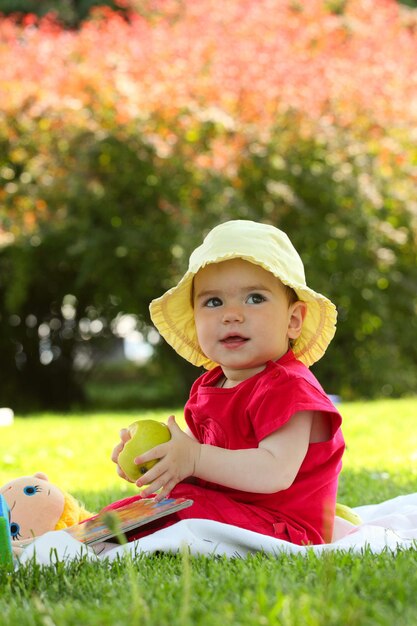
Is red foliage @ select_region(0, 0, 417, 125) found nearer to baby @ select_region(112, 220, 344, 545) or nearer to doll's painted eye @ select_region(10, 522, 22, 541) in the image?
baby @ select_region(112, 220, 344, 545)

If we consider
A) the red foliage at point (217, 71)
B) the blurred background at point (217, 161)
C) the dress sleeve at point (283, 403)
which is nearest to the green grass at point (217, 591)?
the dress sleeve at point (283, 403)

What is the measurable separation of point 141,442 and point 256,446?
0.38 meters

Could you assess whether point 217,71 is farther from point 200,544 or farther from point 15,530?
point 200,544

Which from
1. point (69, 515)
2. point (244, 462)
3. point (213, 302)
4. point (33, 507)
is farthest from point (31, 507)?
point (213, 302)

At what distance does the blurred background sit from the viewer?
31.8 ft

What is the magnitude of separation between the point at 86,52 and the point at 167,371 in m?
3.63

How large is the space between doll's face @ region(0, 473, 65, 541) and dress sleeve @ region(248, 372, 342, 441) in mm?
742

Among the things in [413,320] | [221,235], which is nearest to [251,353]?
[221,235]

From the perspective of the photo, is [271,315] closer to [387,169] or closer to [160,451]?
[160,451]

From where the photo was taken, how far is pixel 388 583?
2.25 m

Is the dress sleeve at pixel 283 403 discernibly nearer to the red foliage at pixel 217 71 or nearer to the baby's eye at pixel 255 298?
the baby's eye at pixel 255 298

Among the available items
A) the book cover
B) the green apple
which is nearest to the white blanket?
the book cover

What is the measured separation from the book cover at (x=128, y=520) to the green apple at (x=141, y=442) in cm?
12

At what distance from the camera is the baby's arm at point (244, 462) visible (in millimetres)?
2879
